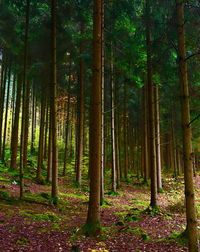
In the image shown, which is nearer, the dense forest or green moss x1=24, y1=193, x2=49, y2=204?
the dense forest

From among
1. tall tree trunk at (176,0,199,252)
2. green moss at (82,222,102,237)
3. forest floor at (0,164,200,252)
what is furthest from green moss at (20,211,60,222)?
tall tree trunk at (176,0,199,252)

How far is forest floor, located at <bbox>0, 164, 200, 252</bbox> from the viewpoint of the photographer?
8.59m

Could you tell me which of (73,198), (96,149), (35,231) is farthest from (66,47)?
(35,231)

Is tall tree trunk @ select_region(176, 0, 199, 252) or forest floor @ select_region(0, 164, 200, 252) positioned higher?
tall tree trunk @ select_region(176, 0, 199, 252)

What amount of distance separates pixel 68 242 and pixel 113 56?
10.5 meters

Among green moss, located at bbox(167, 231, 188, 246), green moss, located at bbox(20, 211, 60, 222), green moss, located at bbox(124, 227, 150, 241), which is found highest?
green moss, located at bbox(20, 211, 60, 222)

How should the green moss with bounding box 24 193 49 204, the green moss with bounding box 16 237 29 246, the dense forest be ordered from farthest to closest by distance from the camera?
the green moss with bounding box 24 193 49 204
the dense forest
the green moss with bounding box 16 237 29 246

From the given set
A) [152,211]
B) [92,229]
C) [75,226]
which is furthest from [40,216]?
[152,211]

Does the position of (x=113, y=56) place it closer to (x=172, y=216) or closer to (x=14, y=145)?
(x=172, y=216)

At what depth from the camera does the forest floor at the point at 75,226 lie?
8.59 metres

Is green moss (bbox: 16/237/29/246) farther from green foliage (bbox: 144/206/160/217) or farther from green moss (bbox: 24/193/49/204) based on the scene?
green foliage (bbox: 144/206/160/217)

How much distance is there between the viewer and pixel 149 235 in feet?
33.5

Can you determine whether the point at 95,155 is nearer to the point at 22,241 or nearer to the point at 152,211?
the point at 22,241

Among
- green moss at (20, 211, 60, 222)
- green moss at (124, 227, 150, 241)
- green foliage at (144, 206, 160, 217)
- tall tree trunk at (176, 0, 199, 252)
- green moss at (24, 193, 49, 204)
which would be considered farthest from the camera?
green moss at (24, 193, 49, 204)
